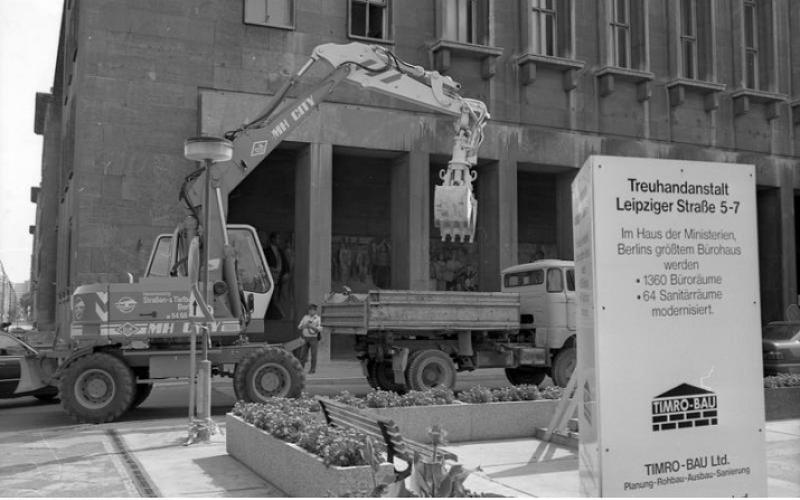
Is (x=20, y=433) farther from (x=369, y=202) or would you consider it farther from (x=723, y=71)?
(x=723, y=71)

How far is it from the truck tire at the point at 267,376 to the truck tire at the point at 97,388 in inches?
67.6

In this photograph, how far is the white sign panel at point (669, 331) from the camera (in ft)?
14.5

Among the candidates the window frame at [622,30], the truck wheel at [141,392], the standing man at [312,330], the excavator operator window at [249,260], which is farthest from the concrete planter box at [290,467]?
the window frame at [622,30]

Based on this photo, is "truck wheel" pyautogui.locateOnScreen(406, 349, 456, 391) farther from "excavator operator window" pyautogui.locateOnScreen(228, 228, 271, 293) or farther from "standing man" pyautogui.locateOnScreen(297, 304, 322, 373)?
"standing man" pyautogui.locateOnScreen(297, 304, 322, 373)

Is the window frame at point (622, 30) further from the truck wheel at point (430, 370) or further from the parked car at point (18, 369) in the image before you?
the parked car at point (18, 369)

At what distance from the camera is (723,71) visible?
99.1ft

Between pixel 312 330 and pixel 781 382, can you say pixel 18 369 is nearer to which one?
pixel 312 330

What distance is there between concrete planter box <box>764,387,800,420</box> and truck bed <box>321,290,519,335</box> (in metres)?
5.36

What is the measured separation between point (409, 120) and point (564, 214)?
263 inches

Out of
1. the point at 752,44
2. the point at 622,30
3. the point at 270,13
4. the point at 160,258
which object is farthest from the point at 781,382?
the point at 752,44

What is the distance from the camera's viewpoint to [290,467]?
23.4ft

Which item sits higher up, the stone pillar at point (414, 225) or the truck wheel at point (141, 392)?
the stone pillar at point (414, 225)

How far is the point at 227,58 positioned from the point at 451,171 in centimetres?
1025

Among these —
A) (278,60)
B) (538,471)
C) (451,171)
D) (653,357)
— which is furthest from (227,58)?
(653,357)
